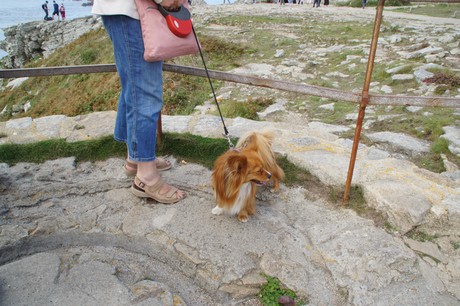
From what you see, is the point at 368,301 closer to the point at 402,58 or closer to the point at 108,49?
the point at 402,58

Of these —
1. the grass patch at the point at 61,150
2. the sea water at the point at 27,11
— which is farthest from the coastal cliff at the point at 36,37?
the grass patch at the point at 61,150

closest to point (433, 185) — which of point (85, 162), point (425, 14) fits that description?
point (85, 162)

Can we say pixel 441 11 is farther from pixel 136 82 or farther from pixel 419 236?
pixel 136 82

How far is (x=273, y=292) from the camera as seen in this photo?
2.25 metres

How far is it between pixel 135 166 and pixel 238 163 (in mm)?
1181

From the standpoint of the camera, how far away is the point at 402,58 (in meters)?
7.23

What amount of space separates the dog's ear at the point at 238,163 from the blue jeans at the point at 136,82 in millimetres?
687

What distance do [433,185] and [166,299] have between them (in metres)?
2.27

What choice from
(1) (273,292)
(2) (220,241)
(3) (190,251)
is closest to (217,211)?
(2) (220,241)

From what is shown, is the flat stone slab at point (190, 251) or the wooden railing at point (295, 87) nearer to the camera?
the flat stone slab at point (190, 251)

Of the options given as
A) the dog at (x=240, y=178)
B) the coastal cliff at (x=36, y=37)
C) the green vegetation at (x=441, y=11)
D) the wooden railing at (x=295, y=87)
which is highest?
the green vegetation at (x=441, y=11)

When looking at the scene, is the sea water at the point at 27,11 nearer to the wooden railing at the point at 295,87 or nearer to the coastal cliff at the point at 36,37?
the coastal cliff at the point at 36,37

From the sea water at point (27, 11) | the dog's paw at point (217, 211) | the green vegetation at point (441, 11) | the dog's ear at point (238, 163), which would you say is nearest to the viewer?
the dog's ear at point (238, 163)

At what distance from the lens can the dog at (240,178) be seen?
8.41 feet
